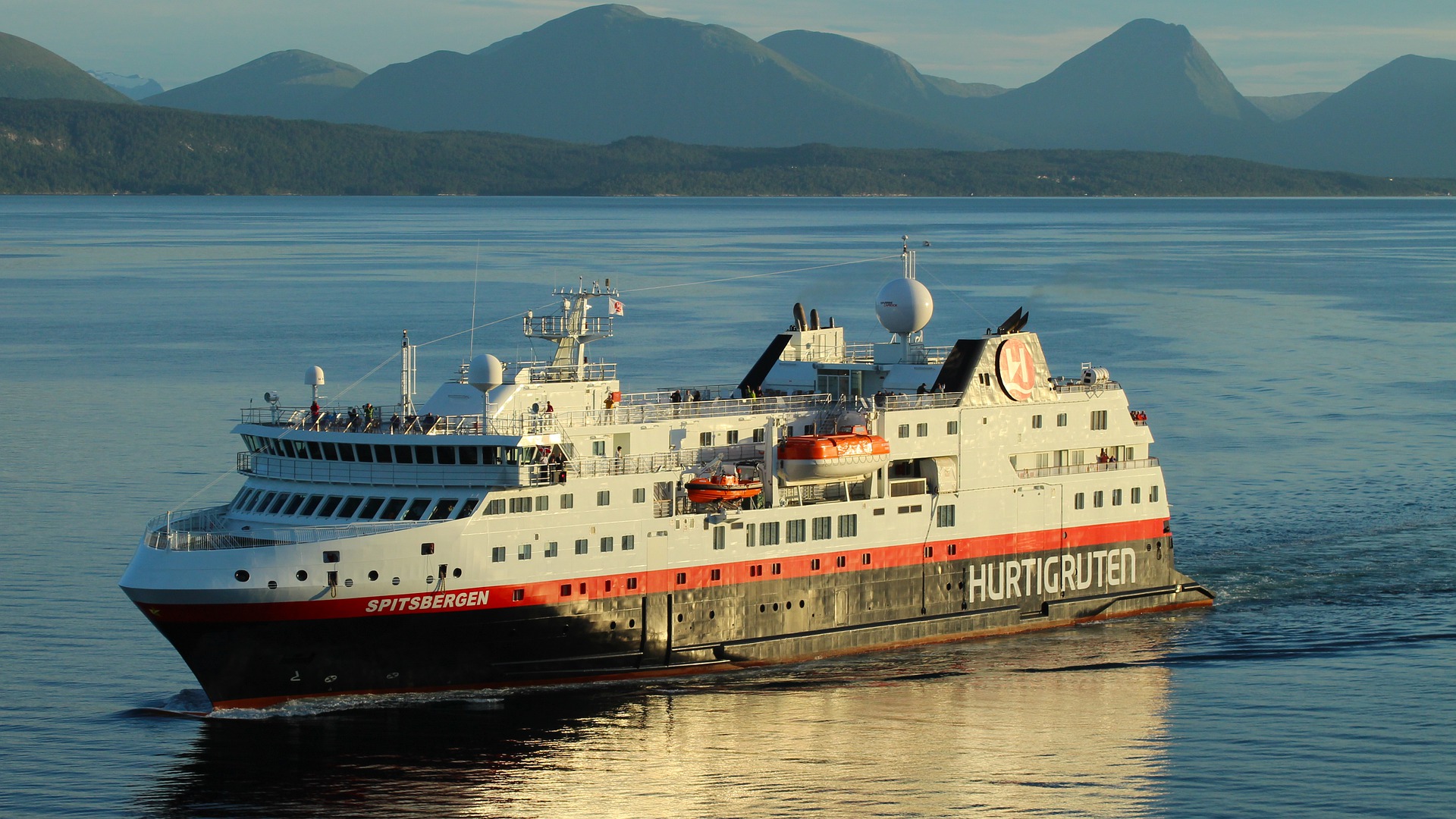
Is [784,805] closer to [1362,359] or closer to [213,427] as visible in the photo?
[213,427]

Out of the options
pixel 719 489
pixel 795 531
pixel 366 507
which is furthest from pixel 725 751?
pixel 366 507

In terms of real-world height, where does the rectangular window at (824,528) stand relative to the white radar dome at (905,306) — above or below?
below

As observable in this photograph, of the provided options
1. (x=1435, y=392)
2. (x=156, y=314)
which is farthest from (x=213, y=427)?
(x=1435, y=392)

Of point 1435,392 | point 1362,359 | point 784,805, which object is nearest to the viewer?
point 784,805

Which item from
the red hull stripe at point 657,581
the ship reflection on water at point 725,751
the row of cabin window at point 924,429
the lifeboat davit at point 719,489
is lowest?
the ship reflection on water at point 725,751

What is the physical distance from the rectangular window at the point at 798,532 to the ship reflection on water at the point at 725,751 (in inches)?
133

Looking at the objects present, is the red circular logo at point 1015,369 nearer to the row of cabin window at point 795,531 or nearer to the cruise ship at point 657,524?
the cruise ship at point 657,524

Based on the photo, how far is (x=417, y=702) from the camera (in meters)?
41.4

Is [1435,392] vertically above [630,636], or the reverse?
[1435,392]

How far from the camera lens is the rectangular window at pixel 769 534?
45.4 metres

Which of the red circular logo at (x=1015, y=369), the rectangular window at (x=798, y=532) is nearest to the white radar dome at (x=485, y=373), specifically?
the rectangular window at (x=798, y=532)

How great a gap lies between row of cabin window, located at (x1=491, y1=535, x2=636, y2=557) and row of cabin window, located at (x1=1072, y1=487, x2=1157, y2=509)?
1487 cm

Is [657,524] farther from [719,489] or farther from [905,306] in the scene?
[905,306]

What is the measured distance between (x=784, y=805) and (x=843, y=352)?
21156mm
